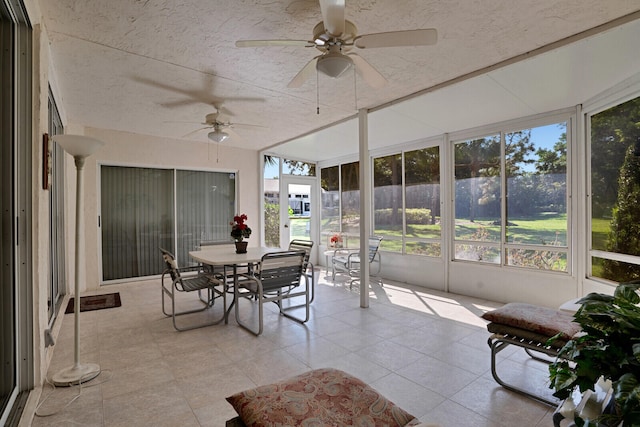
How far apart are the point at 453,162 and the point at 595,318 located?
4.22 metres

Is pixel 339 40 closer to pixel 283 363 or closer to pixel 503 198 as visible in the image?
pixel 283 363

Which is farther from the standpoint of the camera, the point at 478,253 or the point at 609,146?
the point at 478,253

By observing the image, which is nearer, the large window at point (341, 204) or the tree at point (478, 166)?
the tree at point (478, 166)

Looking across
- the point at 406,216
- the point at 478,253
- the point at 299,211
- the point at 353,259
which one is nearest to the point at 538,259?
the point at 478,253

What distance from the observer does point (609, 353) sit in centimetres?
93

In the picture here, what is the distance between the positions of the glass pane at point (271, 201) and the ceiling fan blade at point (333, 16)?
494cm

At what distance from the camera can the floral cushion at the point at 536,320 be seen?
78.6 inches

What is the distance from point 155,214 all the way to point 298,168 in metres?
3.07

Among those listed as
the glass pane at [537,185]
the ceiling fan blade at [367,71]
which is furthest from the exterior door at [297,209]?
the ceiling fan blade at [367,71]

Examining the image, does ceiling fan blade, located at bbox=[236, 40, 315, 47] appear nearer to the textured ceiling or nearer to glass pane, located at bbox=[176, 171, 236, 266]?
the textured ceiling

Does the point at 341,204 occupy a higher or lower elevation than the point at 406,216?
higher

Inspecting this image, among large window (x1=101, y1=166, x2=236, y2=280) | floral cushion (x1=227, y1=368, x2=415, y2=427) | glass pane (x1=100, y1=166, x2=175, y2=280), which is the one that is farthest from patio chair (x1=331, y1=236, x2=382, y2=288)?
floral cushion (x1=227, y1=368, x2=415, y2=427)

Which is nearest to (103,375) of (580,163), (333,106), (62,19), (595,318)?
(62,19)

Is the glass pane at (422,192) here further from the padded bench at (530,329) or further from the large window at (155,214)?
the large window at (155,214)
